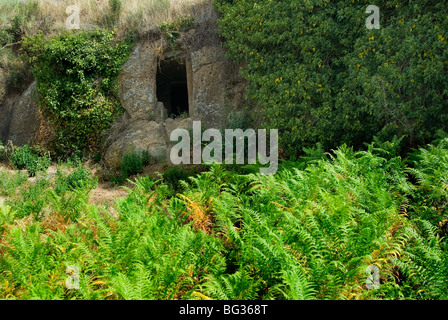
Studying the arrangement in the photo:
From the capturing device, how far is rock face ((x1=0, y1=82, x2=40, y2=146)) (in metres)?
12.5

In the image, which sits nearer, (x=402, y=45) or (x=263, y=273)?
(x=263, y=273)

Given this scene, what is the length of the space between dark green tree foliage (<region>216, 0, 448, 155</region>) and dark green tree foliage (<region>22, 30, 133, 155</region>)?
14.2ft

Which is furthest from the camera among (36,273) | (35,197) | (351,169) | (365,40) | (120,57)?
(120,57)

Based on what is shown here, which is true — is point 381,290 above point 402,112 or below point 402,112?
below

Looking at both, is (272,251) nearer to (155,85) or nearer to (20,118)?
(155,85)

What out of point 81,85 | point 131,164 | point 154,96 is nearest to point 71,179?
point 131,164

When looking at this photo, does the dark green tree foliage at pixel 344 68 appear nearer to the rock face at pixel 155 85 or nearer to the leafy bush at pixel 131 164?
the rock face at pixel 155 85

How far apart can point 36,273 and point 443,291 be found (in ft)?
12.8

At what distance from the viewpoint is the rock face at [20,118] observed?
12.5m

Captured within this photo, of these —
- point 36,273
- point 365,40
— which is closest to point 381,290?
point 36,273

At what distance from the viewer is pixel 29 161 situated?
10.8 m

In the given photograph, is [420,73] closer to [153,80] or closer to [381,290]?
[381,290]
